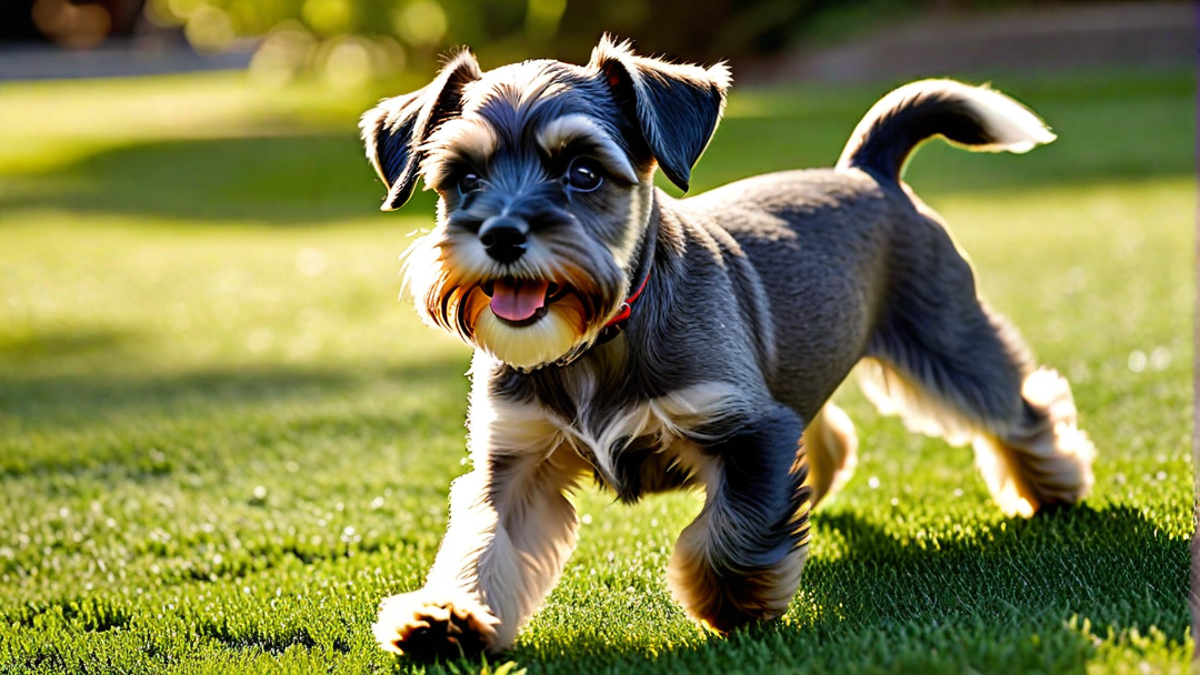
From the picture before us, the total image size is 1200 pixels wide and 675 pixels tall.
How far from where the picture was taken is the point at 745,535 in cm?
414

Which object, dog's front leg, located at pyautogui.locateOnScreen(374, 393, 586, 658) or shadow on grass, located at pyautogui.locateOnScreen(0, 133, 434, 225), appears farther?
shadow on grass, located at pyautogui.locateOnScreen(0, 133, 434, 225)

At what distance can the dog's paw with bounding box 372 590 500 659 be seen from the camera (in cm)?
407

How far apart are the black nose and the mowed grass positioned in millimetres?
1170

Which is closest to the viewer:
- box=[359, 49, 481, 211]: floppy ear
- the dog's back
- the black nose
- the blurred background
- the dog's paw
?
the black nose

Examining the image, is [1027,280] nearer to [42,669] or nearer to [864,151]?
[864,151]

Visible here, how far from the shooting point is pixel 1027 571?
4.61 metres

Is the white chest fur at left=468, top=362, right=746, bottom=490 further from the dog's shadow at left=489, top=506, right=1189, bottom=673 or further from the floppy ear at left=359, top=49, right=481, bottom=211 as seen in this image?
the floppy ear at left=359, top=49, right=481, bottom=211

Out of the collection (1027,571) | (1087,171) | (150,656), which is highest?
(1027,571)

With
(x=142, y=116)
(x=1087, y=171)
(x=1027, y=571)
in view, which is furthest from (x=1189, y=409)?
(x=142, y=116)

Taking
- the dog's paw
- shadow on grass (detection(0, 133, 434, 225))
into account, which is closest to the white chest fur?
the dog's paw

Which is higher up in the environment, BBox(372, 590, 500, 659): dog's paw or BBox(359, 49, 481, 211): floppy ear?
BBox(359, 49, 481, 211): floppy ear

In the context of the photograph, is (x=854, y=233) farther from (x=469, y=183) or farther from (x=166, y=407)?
Answer: (x=166, y=407)

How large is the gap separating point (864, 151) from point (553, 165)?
6.59 ft

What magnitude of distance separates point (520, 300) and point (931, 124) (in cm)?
242
